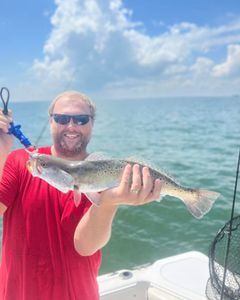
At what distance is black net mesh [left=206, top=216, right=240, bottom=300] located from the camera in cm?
367

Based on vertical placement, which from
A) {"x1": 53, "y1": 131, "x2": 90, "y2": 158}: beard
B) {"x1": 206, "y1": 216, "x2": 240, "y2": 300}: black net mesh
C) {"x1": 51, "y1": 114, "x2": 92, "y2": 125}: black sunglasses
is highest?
{"x1": 51, "y1": 114, "x2": 92, "y2": 125}: black sunglasses

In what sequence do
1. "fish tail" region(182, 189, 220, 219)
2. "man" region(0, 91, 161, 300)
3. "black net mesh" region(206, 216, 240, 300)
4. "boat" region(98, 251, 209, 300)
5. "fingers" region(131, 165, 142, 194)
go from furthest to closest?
"boat" region(98, 251, 209, 300) < "black net mesh" region(206, 216, 240, 300) < "man" region(0, 91, 161, 300) < "fish tail" region(182, 189, 220, 219) < "fingers" region(131, 165, 142, 194)

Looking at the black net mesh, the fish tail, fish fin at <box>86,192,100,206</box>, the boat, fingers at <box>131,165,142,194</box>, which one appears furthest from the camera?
the boat

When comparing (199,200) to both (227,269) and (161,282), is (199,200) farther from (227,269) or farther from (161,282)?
(161,282)

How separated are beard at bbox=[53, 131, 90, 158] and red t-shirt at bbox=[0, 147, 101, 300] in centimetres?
39

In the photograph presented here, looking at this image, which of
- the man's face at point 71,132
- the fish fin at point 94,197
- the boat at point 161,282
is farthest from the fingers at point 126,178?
the boat at point 161,282

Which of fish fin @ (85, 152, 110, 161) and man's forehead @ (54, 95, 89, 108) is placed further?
man's forehead @ (54, 95, 89, 108)

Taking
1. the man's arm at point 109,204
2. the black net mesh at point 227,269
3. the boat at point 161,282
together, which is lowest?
the boat at point 161,282

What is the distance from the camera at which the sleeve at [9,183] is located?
10.8ft

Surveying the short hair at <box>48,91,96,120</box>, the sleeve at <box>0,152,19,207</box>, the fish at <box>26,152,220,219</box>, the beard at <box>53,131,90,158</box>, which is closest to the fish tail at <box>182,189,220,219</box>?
the fish at <box>26,152,220,219</box>

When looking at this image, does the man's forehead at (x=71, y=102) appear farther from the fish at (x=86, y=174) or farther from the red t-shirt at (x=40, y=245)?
the fish at (x=86, y=174)

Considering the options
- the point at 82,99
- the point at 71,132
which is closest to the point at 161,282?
the point at 71,132

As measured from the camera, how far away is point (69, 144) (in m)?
3.54

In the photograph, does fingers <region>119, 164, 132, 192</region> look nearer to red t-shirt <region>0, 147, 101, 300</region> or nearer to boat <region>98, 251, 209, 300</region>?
red t-shirt <region>0, 147, 101, 300</region>
